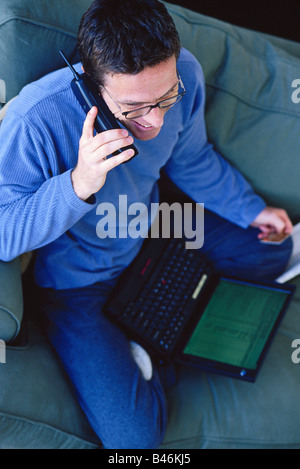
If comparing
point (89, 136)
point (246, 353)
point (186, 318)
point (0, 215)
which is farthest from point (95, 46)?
point (246, 353)

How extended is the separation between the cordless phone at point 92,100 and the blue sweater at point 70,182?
6cm

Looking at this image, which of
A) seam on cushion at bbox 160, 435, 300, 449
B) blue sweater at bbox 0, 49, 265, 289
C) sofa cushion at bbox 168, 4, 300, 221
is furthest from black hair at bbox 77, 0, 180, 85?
seam on cushion at bbox 160, 435, 300, 449

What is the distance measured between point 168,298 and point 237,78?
0.64m

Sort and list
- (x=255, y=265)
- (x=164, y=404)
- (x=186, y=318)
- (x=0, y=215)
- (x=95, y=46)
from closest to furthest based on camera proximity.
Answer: (x=95, y=46)
(x=0, y=215)
(x=164, y=404)
(x=186, y=318)
(x=255, y=265)

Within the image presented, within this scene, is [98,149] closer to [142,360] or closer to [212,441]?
[142,360]

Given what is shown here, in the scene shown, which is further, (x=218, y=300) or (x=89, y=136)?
(x=218, y=300)

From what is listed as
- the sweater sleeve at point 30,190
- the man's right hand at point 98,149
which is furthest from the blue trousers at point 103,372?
the man's right hand at point 98,149

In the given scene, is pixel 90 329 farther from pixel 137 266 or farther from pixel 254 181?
pixel 254 181

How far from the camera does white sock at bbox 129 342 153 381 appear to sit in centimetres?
112

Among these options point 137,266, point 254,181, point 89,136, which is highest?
point 89,136

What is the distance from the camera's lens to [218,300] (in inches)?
49.2

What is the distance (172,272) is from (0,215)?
560 mm

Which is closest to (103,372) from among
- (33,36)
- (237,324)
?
(237,324)

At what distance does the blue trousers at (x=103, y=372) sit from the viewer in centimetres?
103
